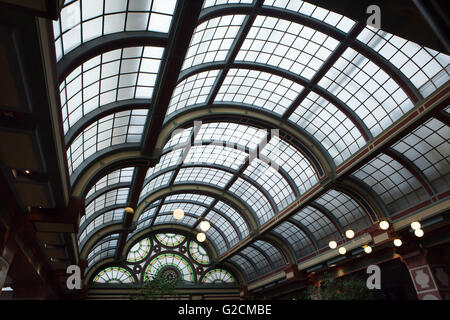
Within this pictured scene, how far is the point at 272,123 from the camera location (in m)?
23.3

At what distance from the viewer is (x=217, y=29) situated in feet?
54.6

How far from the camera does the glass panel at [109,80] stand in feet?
40.7

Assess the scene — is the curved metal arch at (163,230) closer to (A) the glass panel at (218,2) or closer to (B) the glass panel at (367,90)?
(B) the glass panel at (367,90)

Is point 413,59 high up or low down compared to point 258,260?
up

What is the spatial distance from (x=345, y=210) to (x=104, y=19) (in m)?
22.9

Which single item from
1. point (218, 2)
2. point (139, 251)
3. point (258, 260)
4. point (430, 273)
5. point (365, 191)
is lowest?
point (430, 273)

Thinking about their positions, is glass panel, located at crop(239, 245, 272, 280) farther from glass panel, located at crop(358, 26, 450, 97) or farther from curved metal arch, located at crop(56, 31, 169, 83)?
curved metal arch, located at crop(56, 31, 169, 83)

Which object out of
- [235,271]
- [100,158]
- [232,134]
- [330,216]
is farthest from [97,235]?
[235,271]

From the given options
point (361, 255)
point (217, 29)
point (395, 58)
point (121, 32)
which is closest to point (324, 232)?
point (361, 255)

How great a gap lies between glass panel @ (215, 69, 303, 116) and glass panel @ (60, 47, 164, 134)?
694 cm

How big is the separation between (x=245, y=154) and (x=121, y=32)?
18559mm

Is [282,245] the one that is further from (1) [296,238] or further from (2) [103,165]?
(2) [103,165]

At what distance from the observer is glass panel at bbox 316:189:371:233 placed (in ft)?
82.9
